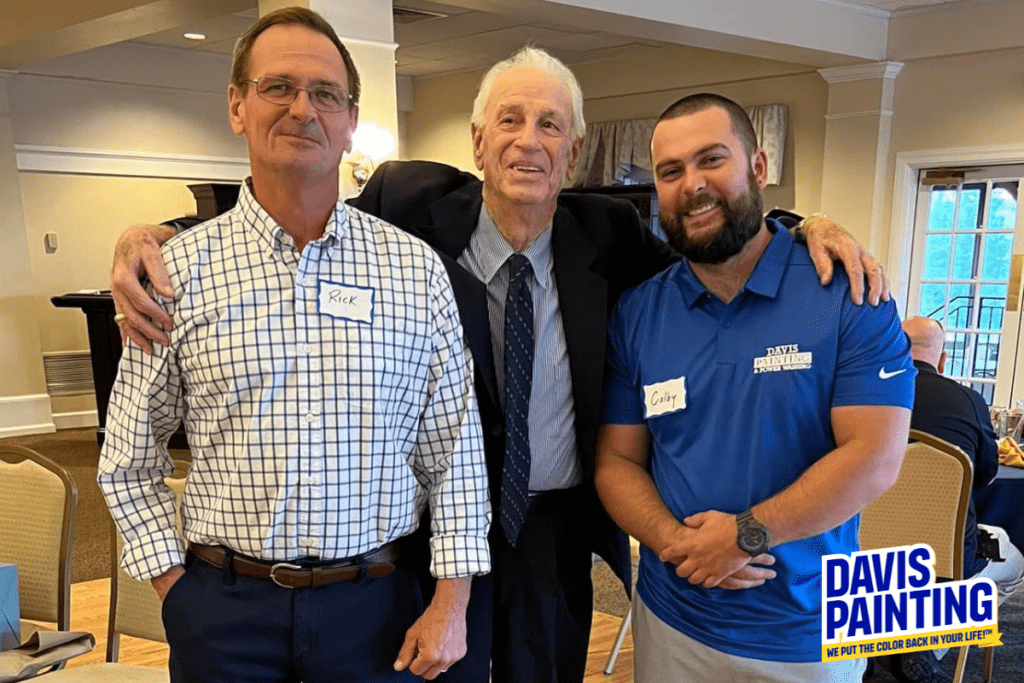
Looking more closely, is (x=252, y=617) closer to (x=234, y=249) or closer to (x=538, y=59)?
(x=234, y=249)

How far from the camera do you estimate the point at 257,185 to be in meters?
1.32

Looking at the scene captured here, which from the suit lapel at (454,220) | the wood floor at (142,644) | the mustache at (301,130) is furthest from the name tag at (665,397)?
the wood floor at (142,644)

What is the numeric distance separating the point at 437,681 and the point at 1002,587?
2.50 meters

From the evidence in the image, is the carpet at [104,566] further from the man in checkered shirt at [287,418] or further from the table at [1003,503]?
the man in checkered shirt at [287,418]

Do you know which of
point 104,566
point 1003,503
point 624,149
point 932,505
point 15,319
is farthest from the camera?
point 624,149

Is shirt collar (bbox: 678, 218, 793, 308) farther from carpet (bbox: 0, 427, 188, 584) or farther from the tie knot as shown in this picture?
carpet (bbox: 0, 427, 188, 584)

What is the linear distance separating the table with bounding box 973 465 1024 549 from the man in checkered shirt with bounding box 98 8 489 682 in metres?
2.74

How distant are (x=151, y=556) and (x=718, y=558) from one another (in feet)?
3.02

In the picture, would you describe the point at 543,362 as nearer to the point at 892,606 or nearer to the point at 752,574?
the point at 752,574

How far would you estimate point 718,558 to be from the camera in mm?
1454

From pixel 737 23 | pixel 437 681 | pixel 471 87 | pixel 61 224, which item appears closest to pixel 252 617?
pixel 437 681

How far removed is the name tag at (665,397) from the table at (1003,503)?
7.78 ft

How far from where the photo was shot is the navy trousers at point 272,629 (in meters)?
1.27

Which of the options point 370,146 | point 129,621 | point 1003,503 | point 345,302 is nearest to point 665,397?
point 345,302
